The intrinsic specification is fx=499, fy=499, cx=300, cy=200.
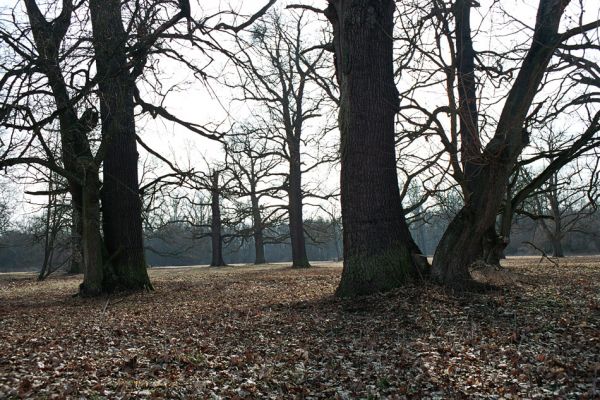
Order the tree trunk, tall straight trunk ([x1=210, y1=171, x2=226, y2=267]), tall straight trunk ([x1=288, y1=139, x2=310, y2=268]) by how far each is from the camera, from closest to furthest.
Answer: the tree trunk → tall straight trunk ([x1=288, y1=139, x2=310, y2=268]) → tall straight trunk ([x1=210, y1=171, x2=226, y2=267])

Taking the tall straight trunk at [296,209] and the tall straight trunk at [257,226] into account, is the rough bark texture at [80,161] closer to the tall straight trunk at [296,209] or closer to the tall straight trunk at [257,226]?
the tall straight trunk at [296,209]

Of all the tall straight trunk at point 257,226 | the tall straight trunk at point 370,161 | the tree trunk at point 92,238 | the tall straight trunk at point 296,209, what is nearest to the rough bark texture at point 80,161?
the tree trunk at point 92,238

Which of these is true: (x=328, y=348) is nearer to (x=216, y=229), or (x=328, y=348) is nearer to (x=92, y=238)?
(x=92, y=238)

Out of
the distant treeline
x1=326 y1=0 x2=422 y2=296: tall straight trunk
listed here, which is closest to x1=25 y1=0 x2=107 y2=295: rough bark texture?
x1=326 y1=0 x2=422 y2=296: tall straight trunk

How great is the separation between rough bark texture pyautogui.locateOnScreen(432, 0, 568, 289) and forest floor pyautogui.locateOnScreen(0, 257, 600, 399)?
0.57m

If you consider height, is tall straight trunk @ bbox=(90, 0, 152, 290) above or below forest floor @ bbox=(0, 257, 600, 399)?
above

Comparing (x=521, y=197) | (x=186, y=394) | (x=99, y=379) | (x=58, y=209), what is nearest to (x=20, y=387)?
(x=99, y=379)

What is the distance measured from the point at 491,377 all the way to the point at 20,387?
3.92m

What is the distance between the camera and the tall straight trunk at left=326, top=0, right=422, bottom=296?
7883 millimetres

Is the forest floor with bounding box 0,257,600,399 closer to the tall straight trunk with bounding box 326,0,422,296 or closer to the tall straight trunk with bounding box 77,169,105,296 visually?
the tall straight trunk with bounding box 326,0,422,296

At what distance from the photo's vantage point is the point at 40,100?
8570 mm

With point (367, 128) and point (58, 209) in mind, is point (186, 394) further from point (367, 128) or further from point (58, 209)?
point (58, 209)

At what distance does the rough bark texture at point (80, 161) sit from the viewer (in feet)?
27.8

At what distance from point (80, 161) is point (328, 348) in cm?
720
